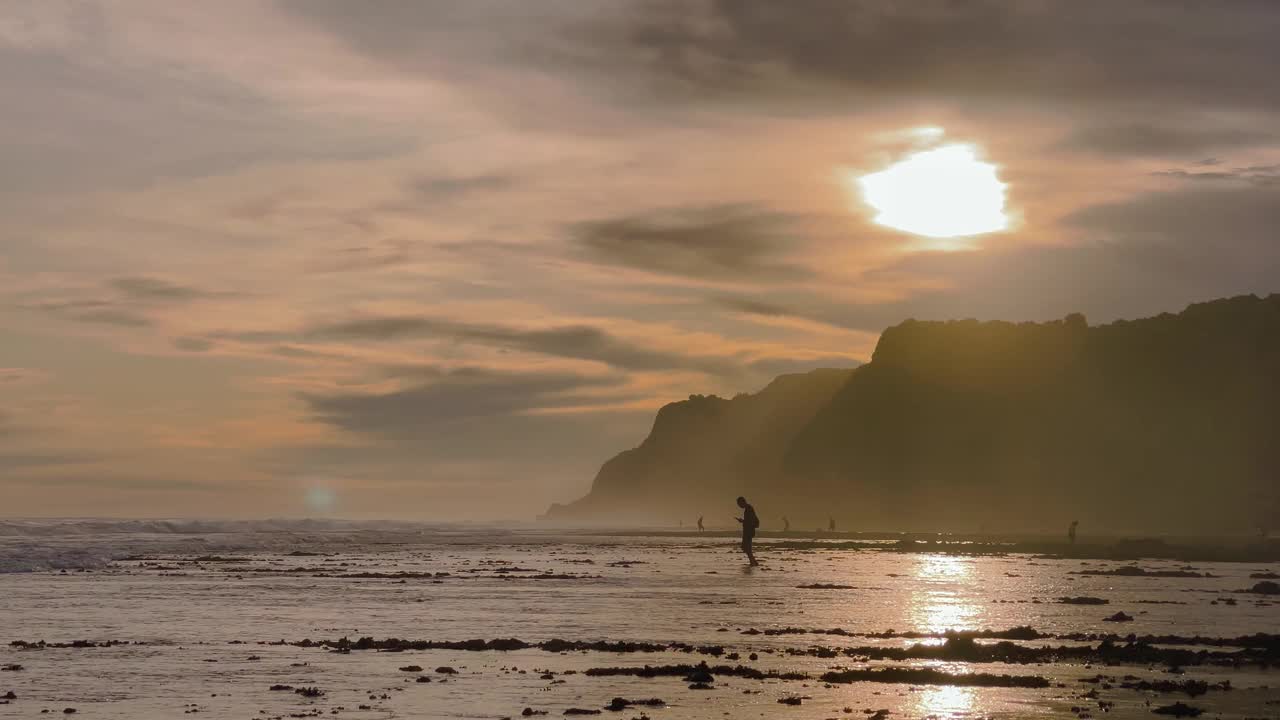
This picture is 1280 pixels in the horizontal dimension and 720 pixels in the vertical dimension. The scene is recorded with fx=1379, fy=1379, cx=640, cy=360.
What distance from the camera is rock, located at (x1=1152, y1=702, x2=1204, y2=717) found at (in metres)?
22.0

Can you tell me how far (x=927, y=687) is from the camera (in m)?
25.1

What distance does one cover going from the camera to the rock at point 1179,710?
22.0m

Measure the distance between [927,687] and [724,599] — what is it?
20831mm

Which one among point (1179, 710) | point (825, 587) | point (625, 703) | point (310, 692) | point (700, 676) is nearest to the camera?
point (1179, 710)

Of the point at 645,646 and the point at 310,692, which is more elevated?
the point at 645,646

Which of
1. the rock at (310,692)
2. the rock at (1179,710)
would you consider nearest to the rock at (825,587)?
the rock at (1179,710)

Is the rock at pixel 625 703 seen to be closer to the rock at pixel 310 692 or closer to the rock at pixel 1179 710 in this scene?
the rock at pixel 310 692

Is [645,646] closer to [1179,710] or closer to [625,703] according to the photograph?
[625,703]

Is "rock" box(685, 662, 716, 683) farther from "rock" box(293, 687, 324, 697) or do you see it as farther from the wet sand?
"rock" box(293, 687, 324, 697)

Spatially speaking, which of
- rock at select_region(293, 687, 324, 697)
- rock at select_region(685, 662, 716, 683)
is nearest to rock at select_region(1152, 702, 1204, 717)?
rock at select_region(685, 662, 716, 683)

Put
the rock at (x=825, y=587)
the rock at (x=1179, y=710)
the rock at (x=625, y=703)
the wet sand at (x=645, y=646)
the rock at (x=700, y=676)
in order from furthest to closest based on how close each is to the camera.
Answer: the rock at (x=825, y=587), the rock at (x=700, y=676), the wet sand at (x=645, y=646), the rock at (x=625, y=703), the rock at (x=1179, y=710)

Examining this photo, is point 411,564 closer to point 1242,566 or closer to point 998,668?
point 1242,566

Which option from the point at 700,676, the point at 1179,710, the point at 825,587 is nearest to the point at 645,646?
the point at 700,676

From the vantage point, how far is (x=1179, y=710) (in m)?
22.2
